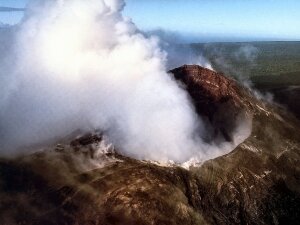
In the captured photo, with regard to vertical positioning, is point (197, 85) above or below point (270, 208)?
above

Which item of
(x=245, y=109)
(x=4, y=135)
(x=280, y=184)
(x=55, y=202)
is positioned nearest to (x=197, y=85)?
(x=245, y=109)

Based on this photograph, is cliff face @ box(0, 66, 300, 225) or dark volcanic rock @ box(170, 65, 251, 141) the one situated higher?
dark volcanic rock @ box(170, 65, 251, 141)

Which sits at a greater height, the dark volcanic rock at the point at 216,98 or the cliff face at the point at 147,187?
the dark volcanic rock at the point at 216,98

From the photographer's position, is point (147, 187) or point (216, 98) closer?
point (147, 187)

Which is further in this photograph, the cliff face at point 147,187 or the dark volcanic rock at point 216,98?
the dark volcanic rock at point 216,98

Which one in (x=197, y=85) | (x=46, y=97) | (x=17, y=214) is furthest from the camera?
(x=197, y=85)

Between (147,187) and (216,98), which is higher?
(216,98)

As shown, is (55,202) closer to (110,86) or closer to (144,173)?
(144,173)

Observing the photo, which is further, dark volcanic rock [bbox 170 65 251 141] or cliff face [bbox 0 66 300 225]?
dark volcanic rock [bbox 170 65 251 141]
